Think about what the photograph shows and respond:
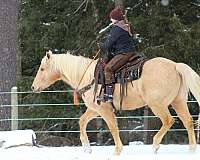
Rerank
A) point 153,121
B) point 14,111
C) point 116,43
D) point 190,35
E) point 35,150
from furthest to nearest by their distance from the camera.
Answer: point 153,121, point 190,35, point 14,111, point 35,150, point 116,43

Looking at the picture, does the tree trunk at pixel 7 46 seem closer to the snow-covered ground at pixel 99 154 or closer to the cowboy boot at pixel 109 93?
the snow-covered ground at pixel 99 154

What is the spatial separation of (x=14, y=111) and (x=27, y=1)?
630cm

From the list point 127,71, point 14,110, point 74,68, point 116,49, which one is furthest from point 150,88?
point 14,110

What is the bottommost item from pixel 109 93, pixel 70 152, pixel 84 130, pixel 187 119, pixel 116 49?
pixel 70 152

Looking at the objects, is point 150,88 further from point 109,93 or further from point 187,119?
point 187,119

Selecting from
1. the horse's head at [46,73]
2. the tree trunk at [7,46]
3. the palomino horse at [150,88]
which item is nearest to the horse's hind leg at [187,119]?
the palomino horse at [150,88]

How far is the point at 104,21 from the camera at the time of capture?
583 inches

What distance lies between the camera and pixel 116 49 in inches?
304

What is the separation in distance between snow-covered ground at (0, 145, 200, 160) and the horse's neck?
111 centimetres

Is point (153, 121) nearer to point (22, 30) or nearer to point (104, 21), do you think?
point (104, 21)

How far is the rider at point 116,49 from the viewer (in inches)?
301

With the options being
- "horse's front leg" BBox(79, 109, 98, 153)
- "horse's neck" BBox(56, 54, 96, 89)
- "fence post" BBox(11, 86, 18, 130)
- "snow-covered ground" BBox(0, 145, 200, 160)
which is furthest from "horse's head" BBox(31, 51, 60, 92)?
"fence post" BBox(11, 86, 18, 130)

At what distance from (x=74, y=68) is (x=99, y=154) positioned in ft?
4.64

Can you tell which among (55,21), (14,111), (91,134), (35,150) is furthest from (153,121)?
(35,150)
